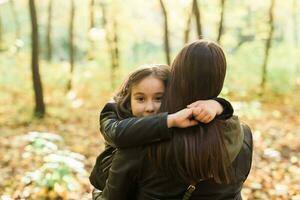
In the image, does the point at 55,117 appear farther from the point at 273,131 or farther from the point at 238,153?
the point at 238,153

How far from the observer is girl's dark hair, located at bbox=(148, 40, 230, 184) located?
1.83 meters

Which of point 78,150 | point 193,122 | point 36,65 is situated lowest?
point 78,150

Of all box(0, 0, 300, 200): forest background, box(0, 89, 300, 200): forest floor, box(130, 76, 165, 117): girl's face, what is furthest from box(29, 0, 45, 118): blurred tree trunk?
box(130, 76, 165, 117): girl's face

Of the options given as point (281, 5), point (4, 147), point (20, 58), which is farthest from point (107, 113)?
point (281, 5)

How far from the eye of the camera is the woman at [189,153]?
183 cm

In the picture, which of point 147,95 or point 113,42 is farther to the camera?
point 113,42

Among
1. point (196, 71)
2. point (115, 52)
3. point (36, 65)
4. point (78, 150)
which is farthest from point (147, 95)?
point (115, 52)

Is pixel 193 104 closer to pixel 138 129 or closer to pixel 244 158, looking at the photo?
pixel 138 129

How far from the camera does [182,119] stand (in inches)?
71.4

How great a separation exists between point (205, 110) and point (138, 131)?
0.31 meters

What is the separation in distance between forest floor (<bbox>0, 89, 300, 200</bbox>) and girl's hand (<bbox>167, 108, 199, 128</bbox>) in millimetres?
2363

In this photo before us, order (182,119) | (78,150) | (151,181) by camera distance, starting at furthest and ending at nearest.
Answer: (78,150), (151,181), (182,119)

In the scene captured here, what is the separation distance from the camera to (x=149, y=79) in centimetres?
211

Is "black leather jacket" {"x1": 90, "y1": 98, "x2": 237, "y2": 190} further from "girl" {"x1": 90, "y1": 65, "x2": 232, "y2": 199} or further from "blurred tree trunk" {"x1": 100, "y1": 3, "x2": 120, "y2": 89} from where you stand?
"blurred tree trunk" {"x1": 100, "y1": 3, "x2": 120, "y2": 89}
